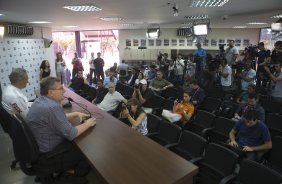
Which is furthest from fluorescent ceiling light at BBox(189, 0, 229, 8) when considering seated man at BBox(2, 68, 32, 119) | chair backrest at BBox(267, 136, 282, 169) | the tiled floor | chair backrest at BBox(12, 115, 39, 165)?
chair backrest at BBox(12, 115, 39, 165)

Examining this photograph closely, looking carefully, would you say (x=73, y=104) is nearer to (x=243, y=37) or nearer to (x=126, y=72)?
(x=126, y=72)

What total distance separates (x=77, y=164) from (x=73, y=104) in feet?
4.34

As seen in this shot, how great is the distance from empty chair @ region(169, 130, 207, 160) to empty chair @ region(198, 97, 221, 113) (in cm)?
187

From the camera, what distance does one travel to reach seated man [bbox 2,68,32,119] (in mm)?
3107

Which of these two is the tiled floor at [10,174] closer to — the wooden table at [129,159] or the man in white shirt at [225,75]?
the wooden table at [129,159]

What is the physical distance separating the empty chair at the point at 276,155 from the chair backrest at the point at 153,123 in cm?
151

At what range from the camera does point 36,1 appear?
416 centimetres

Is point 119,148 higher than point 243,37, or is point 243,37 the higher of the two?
point 243,37

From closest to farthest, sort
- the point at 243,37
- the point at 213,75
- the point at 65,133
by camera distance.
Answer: the point at 65,133, the point at 213,75, the point at 243,37

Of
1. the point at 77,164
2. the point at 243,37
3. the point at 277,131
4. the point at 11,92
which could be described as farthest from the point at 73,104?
the point at 243,37

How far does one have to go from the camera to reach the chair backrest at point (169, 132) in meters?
3.23

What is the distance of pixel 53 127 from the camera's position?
2307mm

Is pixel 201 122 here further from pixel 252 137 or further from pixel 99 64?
pixel 99 64

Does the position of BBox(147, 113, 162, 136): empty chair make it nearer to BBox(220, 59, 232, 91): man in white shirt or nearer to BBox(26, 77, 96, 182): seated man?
BBox(26, 77, 96, 182): seated man
